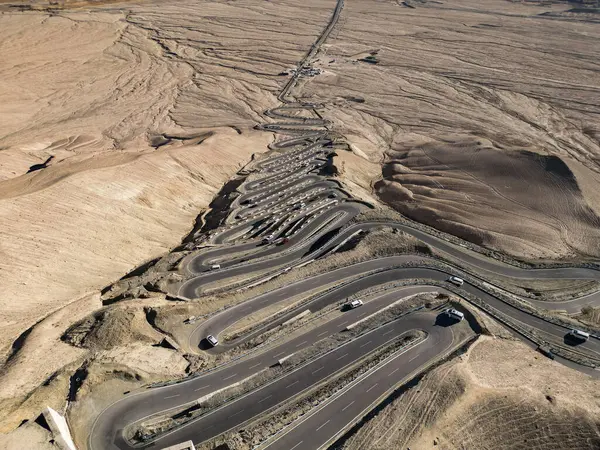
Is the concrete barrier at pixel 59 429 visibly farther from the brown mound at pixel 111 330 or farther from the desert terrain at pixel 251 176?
the brown mound at pixel 111 330

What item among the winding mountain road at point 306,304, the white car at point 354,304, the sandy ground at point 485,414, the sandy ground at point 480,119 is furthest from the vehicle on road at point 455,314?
the sandy ground at point 480,119

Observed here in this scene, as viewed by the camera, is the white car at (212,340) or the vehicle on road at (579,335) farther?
the vehicle on road at (579,335)

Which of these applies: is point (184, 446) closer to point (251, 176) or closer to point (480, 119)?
point (251, 176)

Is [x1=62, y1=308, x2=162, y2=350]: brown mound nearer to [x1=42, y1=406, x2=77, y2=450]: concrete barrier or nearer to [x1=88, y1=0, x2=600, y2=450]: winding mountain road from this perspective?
[x1=88, y1=0, x2=600, y2=450]: winding mountain road

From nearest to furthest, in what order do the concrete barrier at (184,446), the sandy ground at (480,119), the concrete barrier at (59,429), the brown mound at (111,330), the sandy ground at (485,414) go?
1. the concrete barrier at (59,429)
2. the concrete barrier at (184,446)
3. the sandy ground at (485,414)
4. the brown mound at (111,330)
5. the sandy ground at (480,119)

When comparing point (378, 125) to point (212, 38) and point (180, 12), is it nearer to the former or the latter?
point (212, 38)

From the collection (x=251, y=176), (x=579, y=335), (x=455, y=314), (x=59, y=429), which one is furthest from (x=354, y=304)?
(x=251, y=176)
